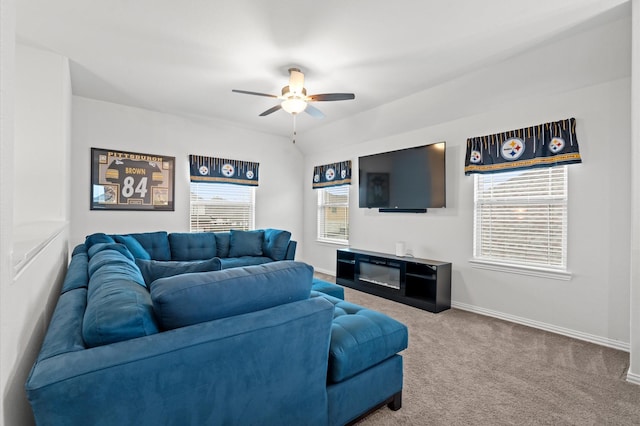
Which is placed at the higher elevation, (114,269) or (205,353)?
(114,269)

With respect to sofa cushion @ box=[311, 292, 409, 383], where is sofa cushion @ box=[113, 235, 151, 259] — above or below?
above

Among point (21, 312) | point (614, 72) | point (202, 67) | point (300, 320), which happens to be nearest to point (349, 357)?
point (300, 320)

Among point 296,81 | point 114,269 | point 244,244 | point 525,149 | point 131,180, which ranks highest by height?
point 296,81

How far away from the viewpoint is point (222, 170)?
222 inches

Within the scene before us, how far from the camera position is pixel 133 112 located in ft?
15.7

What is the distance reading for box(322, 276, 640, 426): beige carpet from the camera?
76.9 inches

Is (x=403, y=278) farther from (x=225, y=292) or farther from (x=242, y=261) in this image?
(x=225, y=292)

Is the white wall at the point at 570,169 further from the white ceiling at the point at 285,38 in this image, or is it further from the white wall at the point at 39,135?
the white wall at the point at 39,135

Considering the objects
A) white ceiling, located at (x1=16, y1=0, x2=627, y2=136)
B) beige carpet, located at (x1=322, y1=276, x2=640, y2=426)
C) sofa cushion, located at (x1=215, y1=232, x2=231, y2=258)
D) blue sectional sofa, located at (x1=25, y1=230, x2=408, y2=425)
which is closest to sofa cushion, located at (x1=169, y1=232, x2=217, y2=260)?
sofa cushion, located at (x1=215, y1=232, x2=231, y2=258)

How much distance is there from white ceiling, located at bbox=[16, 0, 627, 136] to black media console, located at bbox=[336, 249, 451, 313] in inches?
90.4

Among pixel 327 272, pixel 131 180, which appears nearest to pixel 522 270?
pixel 327 272

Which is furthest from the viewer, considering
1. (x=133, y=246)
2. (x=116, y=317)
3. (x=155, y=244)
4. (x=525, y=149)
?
(x=155, y=244)

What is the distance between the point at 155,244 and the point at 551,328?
16.3 ft

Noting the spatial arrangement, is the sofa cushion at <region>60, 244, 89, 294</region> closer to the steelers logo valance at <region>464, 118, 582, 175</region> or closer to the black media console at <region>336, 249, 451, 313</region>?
→ the black media console at <region>336, 249, 451, 313</region>
